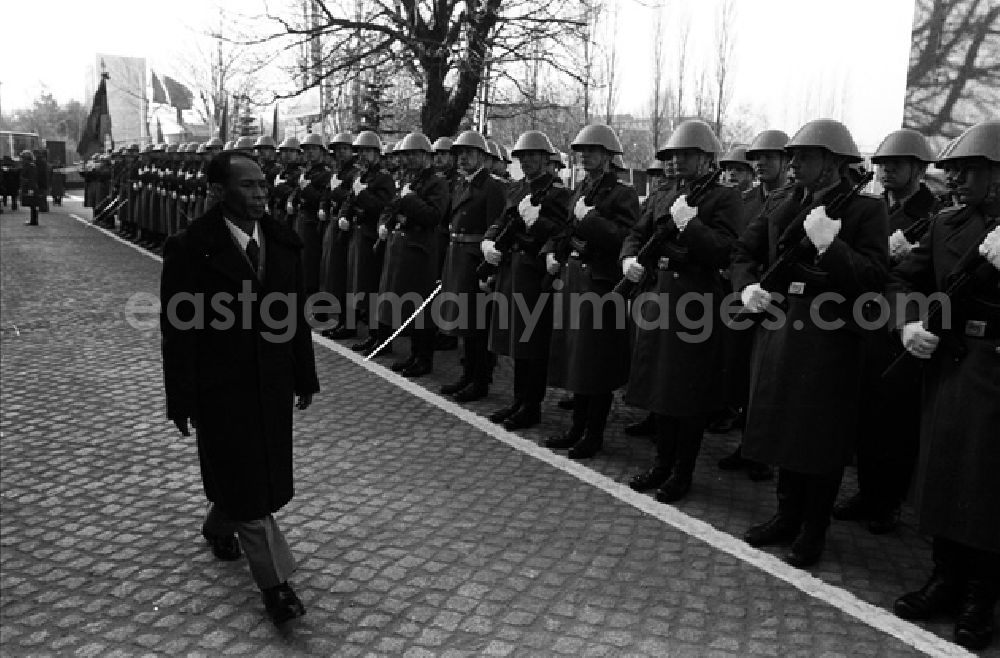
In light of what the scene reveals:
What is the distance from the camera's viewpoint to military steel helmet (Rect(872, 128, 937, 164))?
18.1 ft

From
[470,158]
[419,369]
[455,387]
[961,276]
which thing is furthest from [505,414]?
[961,276]

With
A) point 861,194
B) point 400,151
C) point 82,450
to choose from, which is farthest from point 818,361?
point 400,151

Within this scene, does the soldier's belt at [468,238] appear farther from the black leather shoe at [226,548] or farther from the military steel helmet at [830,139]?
the black leather shoe at [226,548]

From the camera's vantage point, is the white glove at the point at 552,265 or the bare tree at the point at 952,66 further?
the bare tree at the point at 952,66

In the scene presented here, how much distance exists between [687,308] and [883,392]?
1226 mm

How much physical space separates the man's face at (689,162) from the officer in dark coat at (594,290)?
2.08ft

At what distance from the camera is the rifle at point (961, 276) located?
369cm

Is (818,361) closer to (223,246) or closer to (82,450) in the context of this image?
(223,246)

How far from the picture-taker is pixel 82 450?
602 centimetres

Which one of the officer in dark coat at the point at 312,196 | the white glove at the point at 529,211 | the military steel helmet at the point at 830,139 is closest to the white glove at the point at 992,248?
the military steel helmet at the point at 830,139

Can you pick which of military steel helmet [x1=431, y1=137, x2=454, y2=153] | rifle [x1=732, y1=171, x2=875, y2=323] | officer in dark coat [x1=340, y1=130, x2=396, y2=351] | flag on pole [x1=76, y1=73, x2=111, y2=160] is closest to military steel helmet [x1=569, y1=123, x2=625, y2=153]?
rifle [x1=732, y1=171, x2=875, y2=323]

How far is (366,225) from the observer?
9945 mm

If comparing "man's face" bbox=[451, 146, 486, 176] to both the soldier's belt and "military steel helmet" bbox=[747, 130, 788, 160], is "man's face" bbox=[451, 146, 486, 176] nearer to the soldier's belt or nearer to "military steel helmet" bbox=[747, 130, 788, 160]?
the soldier's belt

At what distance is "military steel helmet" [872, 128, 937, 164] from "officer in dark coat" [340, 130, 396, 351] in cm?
543
